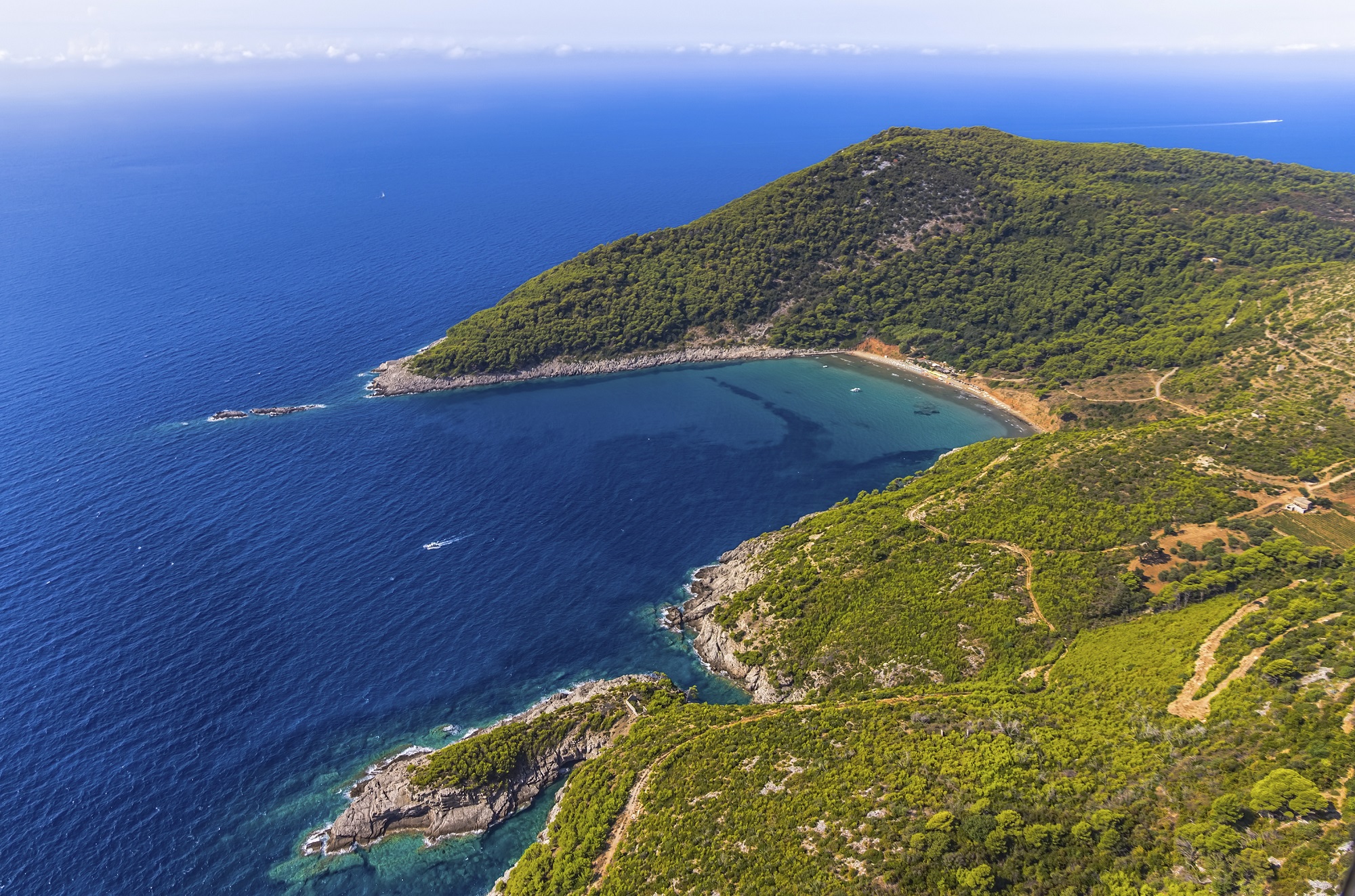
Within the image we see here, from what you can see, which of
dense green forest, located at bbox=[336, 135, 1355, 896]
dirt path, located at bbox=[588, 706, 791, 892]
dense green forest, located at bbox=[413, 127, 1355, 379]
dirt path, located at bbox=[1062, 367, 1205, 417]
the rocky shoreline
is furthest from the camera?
dense green forest, located at bbox=[413, 127, 1355, 379]

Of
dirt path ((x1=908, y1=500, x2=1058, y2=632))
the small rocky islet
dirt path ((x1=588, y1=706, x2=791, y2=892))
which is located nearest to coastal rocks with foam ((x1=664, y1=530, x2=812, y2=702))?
dirt path ((x1=588, y1=706, x2=791, y2=892))

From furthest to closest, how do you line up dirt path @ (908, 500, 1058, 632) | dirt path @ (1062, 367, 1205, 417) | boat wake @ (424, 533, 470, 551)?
→ 1. dirt path @ (1062, 367, 1205, 417)
2. boat wake @ (424, 533, 470, 551)
3. dirt path @ (908, 500, 1058, 632)

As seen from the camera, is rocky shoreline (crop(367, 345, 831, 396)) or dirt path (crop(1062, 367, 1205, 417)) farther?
rocky shoreline (crop(367, 345, 831, 396))

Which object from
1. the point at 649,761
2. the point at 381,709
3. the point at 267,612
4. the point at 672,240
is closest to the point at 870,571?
the point at 649,761

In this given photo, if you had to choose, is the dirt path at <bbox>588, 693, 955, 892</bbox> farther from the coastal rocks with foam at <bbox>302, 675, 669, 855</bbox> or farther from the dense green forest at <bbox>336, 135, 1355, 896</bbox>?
the coastal rocks with foam at <bbox>302, 675, 669, 855</bbox>

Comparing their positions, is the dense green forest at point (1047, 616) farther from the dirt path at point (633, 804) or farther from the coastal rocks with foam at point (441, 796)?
the coastal rocks with foam at point (441, 796)

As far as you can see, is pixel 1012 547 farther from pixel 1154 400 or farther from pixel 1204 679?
pixel 1154 400

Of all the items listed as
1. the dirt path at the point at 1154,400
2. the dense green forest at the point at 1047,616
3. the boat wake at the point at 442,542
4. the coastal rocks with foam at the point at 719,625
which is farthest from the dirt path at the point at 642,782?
the dirt path at the point at 1154,400
